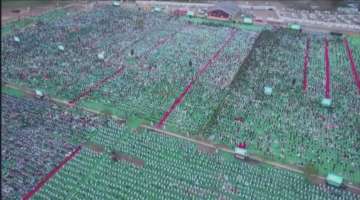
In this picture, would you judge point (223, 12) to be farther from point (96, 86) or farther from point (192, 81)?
point (96, 86)

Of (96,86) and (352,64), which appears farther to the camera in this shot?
(352,64)

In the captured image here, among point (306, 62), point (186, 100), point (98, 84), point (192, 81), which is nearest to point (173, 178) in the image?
point (186, 100)

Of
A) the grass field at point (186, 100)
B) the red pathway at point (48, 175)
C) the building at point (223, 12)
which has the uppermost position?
the building at point (223, 12)

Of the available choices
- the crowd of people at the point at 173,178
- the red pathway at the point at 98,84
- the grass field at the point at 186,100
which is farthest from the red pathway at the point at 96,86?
the crowd of people at the point at 173,178

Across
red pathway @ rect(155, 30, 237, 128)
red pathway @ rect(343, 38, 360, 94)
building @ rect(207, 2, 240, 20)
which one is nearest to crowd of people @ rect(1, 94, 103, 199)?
red pathway @ rect(155, 30, 237, 128)

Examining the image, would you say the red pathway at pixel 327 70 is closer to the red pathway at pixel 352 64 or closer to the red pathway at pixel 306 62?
the red pathway at pixel 306 62

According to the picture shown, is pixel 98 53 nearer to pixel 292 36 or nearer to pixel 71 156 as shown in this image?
pixel 71 156

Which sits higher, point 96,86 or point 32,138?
point 96,86

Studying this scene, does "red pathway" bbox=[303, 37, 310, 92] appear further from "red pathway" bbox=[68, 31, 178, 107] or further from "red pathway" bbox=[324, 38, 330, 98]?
"red pathway" bbox=[68, 31, 178, 107]
